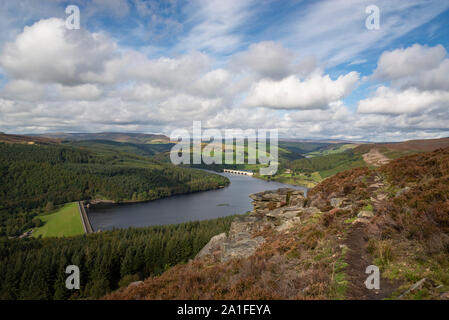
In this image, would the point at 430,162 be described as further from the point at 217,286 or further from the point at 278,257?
the point at 217,286

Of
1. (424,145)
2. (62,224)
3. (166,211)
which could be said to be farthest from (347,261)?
(62,224)

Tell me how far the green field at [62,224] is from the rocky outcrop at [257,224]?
280ft

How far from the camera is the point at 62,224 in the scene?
9744cm

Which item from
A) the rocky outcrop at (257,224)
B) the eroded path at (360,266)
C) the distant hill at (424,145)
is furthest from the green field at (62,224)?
the distant hill at (424,145)

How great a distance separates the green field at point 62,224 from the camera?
8665cm

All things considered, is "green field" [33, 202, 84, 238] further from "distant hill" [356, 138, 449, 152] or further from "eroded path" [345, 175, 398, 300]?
"distant hill" [356, 138, 449, 152]

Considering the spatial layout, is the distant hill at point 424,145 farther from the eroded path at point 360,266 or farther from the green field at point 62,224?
the green field at point 62,224

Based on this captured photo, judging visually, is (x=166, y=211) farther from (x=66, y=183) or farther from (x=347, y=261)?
(x=347, y=261)

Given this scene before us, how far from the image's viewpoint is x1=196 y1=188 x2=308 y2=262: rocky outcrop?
15045mm

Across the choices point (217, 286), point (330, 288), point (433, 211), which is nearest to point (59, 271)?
point (217, 286)

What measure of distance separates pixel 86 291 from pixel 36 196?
5398 inches

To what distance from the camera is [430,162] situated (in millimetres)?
17188

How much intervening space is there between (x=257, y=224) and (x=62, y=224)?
11099 centimetres

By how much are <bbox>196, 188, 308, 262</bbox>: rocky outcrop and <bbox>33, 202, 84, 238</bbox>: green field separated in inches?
3359
